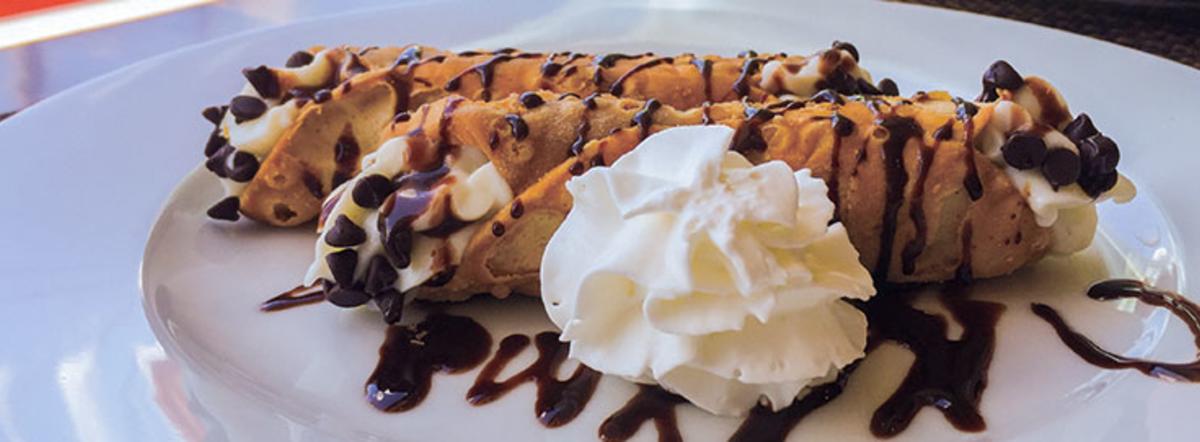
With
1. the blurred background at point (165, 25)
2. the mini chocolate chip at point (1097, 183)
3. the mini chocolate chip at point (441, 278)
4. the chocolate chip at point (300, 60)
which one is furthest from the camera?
the blurred background at point (165, 25)

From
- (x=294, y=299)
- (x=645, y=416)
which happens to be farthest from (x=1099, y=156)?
(x=294, y=299)

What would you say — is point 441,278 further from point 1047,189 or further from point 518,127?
point 1047,189

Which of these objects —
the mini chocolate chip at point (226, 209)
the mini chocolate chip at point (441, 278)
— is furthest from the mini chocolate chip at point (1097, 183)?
the mini chocolate chip at point (226, 209)

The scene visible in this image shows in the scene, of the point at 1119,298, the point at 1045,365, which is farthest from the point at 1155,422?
the point at 1119,298

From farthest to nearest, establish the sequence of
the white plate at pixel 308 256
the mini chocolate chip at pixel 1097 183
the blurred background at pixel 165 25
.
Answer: the blurred background at pixel 165 25, the mini chocolate chip at pixel 1097 183, the white plate at pixel 308 256

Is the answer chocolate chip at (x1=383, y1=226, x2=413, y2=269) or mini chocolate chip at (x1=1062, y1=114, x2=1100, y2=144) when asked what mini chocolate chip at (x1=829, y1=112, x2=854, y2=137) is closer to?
mini chocolate chip at (x1=1062, y1=114, x2=1100, y2=144)

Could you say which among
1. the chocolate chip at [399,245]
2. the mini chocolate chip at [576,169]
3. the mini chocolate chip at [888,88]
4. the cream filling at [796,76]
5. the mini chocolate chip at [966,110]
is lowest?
the chocolate chip at [399,245]

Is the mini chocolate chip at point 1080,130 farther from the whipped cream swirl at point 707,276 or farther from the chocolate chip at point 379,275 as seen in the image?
the chocolate chip at point 379,275

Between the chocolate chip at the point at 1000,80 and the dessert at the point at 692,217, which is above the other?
the chocolate chip at the point at 1000,80
